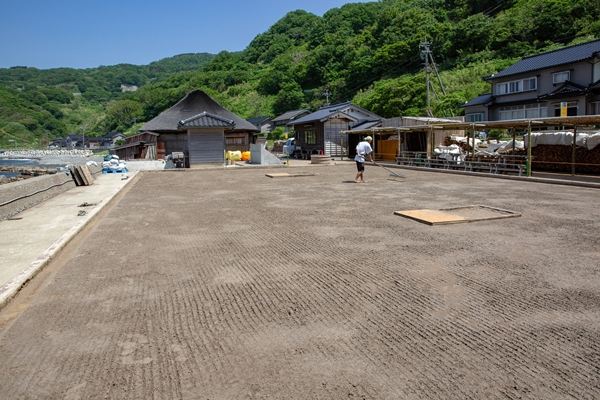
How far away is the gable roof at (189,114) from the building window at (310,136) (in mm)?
4393

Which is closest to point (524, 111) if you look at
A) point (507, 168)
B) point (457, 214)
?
point (507, 168)

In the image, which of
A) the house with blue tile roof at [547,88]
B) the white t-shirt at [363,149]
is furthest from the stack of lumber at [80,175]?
the house with blue tile roof at [547,88]

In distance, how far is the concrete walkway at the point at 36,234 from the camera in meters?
5.21

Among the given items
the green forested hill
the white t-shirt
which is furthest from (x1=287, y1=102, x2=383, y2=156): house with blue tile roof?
the white t-shirt

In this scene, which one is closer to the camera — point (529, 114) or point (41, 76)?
point (529, 114)

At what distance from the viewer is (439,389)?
9.00 ft

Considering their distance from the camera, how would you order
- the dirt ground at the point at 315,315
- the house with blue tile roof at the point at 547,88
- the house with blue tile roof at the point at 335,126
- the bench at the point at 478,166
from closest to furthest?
1. the dirt ground at the point at 315,315
2. the bench at the point at 478,166
3. the house with blue tile roof at the point at 547,88
4. the house with blue tile roof at the point at 335,126

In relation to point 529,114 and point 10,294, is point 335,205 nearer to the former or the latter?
point 10,294

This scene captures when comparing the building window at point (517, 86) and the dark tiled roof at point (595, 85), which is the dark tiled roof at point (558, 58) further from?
the dark tiled roof at point (595, 85)

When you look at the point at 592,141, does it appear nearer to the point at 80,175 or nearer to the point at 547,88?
the point at 547,88

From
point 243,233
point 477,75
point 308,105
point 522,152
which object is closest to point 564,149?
point 522,152

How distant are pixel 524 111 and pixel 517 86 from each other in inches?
91.0

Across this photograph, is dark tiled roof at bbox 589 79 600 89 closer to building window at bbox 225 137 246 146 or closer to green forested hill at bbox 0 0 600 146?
green forested hill at bbox 0 0 600 146

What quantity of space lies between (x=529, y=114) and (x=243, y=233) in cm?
3348
